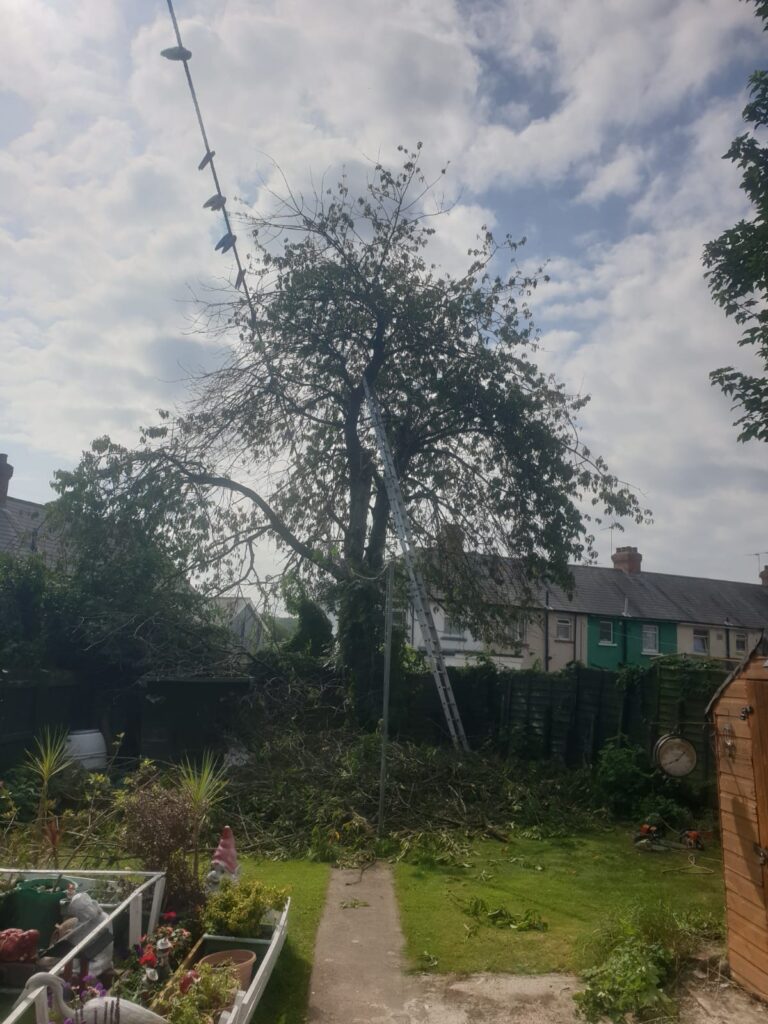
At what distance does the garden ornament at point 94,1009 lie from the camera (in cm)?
374

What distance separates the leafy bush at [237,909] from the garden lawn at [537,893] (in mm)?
1216

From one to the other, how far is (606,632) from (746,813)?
98.3 feet

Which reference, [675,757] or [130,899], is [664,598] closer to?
[675,757]

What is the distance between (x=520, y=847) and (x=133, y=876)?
18.0 ft

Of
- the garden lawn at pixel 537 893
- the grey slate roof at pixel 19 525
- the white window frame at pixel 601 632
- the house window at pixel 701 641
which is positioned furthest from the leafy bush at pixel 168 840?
the house window at pixel 701 641

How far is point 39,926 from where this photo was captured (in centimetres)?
538

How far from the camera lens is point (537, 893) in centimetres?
776

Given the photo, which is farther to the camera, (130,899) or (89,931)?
(130,899)

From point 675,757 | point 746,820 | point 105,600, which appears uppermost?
point 105,600

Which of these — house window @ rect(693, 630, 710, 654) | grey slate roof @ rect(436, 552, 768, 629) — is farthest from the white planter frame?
house window @ rect(693, 630, 710, 654)

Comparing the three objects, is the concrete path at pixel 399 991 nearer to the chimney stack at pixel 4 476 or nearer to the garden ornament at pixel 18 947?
the garden ornament at pixel 18 947

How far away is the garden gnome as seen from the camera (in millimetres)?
6344

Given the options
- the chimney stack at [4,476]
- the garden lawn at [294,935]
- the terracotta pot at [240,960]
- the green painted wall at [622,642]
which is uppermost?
the chimney stack at [4,476]

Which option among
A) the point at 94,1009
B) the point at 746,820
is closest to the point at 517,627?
the point at 746,820
